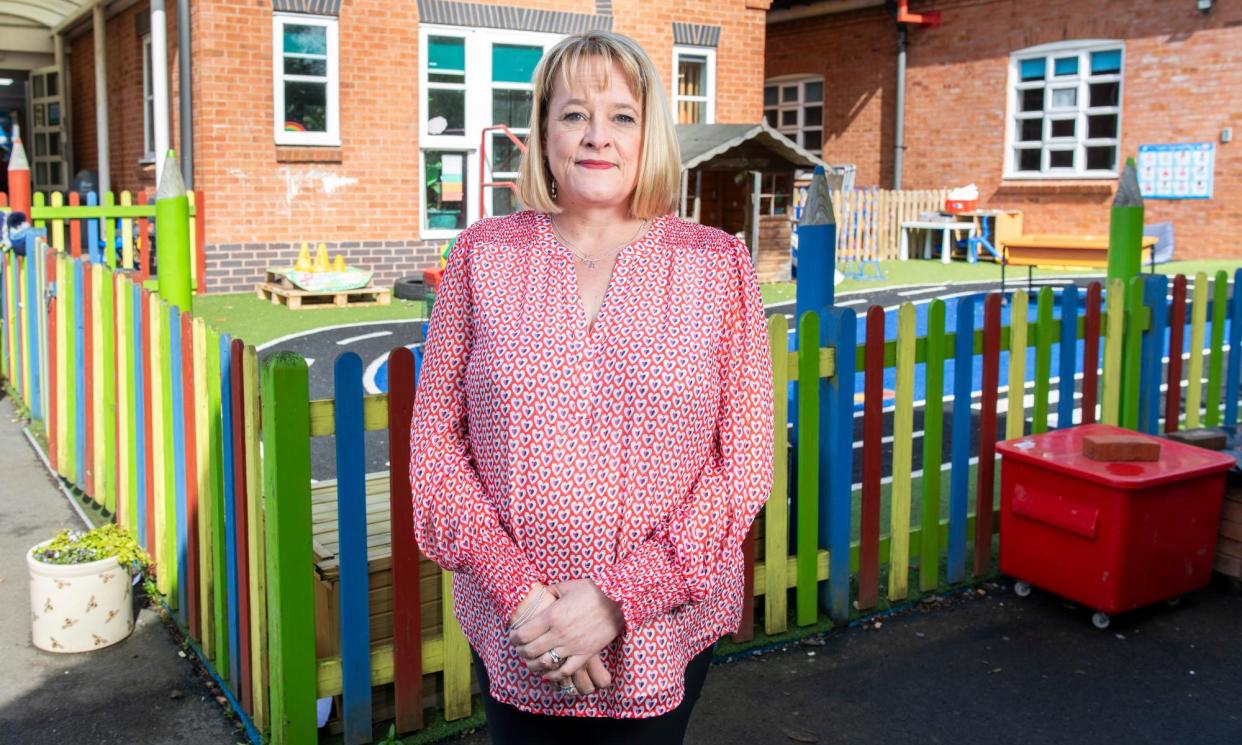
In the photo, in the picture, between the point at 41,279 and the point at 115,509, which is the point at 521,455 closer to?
the point at 115,509

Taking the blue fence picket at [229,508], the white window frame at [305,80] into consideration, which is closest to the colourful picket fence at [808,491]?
the blue fence picket at [229,508]

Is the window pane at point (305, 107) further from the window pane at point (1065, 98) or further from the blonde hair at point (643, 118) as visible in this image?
the blonde hair at point (643, 118)

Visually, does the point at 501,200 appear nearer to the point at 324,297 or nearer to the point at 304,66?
the point at 304,66

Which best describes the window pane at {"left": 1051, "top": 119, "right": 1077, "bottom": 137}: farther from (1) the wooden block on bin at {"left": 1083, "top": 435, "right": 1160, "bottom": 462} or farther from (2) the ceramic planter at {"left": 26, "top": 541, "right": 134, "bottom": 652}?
(2) the ceramic planter at {"left": 26, "top": 541, "right": 134, "bottom": 652}

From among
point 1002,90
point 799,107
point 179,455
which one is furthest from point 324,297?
point 799,107

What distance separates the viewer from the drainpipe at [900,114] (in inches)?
883

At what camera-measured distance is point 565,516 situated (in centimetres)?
208

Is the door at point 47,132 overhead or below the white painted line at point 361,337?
overhead

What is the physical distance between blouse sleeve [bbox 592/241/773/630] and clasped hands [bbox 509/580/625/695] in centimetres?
3

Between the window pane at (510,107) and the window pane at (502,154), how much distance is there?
0.22 metres

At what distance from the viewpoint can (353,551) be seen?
3.55 m

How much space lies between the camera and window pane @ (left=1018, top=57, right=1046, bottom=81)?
20750mm

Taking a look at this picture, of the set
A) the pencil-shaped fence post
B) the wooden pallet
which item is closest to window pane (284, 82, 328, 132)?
the wooden pallet

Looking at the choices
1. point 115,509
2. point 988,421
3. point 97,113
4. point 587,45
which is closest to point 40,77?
point 97,113
